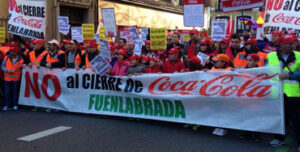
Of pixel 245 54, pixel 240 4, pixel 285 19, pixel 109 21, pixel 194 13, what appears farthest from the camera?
pixel 109 21

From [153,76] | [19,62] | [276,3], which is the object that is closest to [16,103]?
[19,62]

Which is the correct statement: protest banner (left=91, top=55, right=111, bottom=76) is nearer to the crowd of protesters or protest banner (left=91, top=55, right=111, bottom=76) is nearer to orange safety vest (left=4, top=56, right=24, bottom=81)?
the crowd of protesters

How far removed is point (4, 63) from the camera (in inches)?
326

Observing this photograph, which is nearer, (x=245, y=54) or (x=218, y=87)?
(x=218, y=87)

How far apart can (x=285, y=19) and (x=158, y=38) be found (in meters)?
2.91

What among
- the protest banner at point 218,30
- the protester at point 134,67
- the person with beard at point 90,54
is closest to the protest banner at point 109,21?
the person with beard at point 90,54

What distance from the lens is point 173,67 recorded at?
6852mm

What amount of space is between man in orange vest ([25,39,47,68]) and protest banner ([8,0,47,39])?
0.40 meters

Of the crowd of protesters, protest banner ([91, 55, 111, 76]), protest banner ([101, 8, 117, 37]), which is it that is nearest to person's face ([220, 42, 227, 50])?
the crowd of protesters

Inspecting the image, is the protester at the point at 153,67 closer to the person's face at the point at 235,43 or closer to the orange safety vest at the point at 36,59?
the person's face at the point at 235,43

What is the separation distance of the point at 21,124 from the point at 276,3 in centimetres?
603

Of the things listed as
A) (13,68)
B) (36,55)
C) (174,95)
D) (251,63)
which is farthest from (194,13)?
(13,68)

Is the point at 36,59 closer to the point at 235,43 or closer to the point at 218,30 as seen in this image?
Answer: the point at 218,30

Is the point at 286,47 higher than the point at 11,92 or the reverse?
higher
